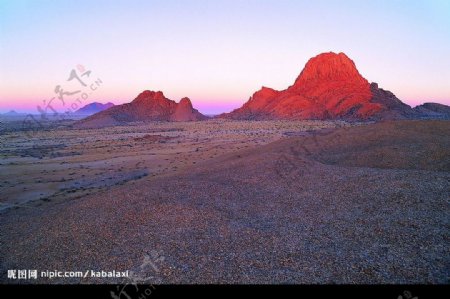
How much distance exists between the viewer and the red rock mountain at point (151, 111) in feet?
383

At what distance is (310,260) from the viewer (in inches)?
304

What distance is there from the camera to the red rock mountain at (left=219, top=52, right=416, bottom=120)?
97625 millimetres

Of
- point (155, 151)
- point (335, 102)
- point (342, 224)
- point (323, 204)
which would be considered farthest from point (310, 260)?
point (335, 102)

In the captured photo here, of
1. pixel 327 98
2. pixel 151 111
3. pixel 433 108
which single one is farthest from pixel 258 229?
pixel 433 108

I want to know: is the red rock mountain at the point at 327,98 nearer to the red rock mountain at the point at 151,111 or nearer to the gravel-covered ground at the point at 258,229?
the red rock mountain at the point at 151,111

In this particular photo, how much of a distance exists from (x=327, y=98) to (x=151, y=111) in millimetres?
62813

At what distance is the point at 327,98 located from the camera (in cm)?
11569

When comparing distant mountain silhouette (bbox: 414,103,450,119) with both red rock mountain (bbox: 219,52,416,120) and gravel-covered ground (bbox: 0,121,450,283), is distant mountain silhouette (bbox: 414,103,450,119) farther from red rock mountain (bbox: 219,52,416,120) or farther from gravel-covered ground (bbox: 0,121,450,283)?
gravel-covered ground (bbox: 0,121,450,283)

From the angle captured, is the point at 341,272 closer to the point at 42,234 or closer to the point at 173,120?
the point at 42,234

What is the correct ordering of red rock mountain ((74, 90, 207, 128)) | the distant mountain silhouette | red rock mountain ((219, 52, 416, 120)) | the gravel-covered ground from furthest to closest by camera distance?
red rock mountain ((74, 90, 207, 128)), the distant mountain silhouette, red rock mountain ((219, 52, 416, 120)), the gravel-covered ground

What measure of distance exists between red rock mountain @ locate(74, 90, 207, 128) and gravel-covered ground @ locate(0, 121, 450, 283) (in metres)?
99.3

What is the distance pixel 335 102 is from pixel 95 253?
109104 millimetres

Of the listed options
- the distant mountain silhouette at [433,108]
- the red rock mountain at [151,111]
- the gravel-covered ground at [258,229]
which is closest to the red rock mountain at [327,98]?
the distant mountain silhouette at [433,108]

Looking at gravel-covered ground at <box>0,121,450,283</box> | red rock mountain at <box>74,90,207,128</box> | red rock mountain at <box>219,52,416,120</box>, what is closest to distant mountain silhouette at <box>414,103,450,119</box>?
red rock mountain at <box>219,52,416,120</box>
